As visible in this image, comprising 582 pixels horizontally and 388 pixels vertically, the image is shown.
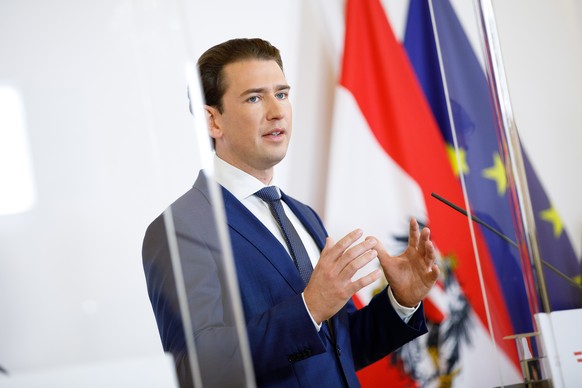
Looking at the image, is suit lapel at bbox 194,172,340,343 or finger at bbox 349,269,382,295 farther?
suit lapel at bbox 194,172,340,343

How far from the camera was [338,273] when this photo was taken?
1.21 metres

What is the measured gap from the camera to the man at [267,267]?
104 centimetres

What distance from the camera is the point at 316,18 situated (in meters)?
2.16

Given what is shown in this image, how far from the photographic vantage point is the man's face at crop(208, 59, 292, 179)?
1.54 metres

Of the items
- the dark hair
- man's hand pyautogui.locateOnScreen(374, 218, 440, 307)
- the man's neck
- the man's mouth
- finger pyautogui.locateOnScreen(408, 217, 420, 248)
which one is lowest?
man's hand pyautogui.locateOnScreen(374, 218, 440, 307)

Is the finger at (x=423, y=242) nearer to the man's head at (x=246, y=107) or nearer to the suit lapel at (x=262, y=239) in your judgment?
the suit lapel at (x=262, y=239)

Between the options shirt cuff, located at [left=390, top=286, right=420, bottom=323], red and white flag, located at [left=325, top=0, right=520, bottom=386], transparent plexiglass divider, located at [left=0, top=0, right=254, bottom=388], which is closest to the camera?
transparent plexiglass divider, located at [left=0, top=0, right=254, bottom=388]

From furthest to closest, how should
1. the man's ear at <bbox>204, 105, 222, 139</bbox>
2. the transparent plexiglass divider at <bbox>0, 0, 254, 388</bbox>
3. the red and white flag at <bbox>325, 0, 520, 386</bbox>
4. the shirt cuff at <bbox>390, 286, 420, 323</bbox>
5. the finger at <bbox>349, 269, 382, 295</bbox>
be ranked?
1. the red and white flag at <bbox>325, 0, 520, 386</bbox>
2. the man's ear at <bbox>204, 105, 222, 139</bbox>
3. the shirt cuff at <bbox>390, 286, 420, 323</bbox>
4. the finger at <bbox>349, 269, 382, 295</bbox>
5. the transparent plexiglass divider at <bbox>0, 0, 254, 388</bbox>

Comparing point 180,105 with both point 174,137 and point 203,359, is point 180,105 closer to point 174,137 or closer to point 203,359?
point 174,137

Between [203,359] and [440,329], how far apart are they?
1.22m

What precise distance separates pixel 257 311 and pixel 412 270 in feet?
1.11

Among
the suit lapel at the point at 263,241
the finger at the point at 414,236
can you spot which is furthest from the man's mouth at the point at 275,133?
the finger at the point at 414,236

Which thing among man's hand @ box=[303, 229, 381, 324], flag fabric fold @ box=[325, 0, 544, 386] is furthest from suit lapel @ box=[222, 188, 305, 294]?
flag fabric fold @ box=[325, 0, 544, 386]

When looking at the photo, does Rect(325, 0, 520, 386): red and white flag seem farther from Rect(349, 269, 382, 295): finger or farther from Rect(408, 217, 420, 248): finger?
Rect(349, 269, 382, 295): finger
